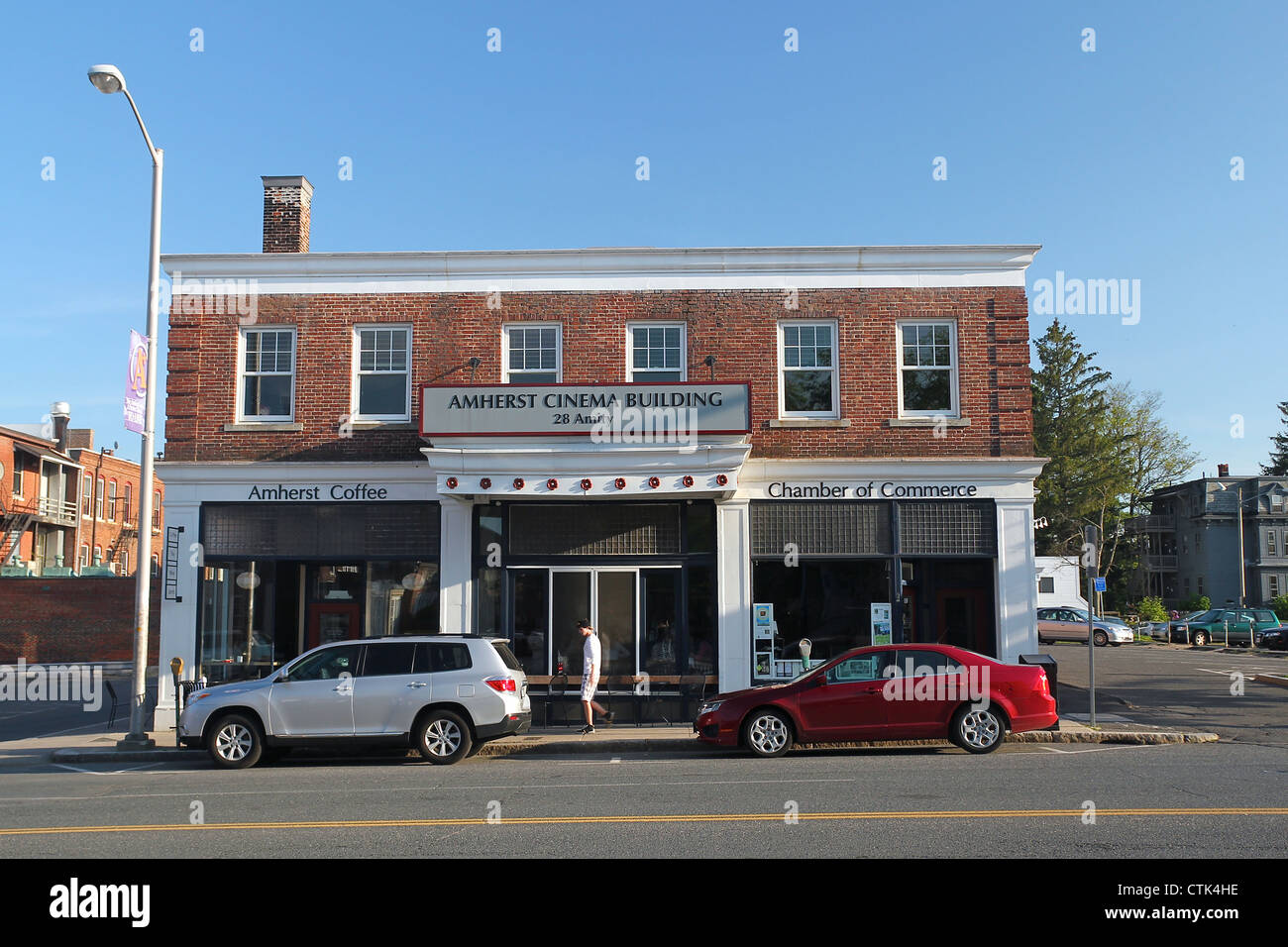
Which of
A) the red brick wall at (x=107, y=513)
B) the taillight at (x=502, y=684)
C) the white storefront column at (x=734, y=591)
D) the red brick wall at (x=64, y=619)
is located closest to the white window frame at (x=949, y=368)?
the white storefront column at (x=734, y=591)

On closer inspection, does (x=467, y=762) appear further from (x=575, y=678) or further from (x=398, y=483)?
(x=398, y=483)

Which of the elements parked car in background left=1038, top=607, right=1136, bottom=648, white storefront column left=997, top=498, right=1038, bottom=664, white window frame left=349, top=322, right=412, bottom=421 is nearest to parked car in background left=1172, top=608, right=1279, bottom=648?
parked car in background left=1038, top=607, right=1136, bottom=648

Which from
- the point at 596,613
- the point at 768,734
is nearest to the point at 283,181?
the point at 596,613

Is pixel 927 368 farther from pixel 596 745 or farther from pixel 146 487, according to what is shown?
pixel 146 487

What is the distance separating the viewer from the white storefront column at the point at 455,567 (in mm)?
18172

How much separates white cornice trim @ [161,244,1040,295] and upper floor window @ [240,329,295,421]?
1.24m

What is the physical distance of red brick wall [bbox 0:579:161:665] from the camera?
119 feet

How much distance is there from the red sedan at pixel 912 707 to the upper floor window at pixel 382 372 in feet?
29.4

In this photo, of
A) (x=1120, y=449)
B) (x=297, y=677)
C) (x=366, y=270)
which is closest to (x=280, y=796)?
(x=297, y=677)

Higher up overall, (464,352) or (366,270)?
(366,270)

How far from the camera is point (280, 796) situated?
10969 millimetres

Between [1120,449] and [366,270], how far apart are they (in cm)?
5297

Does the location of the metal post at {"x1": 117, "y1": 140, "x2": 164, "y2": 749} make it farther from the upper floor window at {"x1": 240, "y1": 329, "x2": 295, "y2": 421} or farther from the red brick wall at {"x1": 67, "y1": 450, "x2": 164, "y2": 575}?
the red brick wall at {"x1": 67, "y1": 450, "x2": 164, "y2": 575}

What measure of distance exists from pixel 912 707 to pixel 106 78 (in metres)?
14.1
